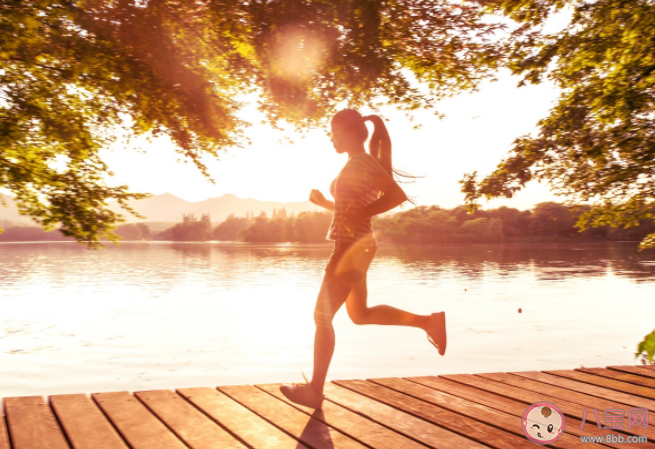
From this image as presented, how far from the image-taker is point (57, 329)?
15859 mm

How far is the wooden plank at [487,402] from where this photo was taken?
3057mm

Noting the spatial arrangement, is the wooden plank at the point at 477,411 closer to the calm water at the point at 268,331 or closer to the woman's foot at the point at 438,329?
the woman's foot at the point at 438,329

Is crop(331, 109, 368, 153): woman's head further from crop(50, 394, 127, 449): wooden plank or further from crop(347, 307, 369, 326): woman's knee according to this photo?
crop(50, 394, 127, 449): wooden plank

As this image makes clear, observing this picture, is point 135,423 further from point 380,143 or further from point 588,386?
point 588,386

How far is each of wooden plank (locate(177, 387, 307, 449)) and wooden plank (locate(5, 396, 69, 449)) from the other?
33.2 inches

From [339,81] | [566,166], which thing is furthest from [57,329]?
[566,166]

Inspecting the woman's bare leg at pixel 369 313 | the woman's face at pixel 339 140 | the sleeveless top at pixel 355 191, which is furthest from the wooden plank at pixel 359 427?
the woman's face at pixel 339 140

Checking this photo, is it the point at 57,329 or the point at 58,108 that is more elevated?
the point at 58,108

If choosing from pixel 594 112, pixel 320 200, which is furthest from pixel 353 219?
pixel 594 112

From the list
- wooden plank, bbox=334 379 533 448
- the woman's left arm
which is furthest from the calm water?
the woman's left arm

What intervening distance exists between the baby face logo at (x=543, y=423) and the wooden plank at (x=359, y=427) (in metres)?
0.69

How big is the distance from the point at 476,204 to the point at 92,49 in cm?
751

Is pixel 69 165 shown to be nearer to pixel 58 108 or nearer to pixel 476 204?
pixel 58 108

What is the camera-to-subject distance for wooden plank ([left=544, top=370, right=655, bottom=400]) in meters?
3.89
